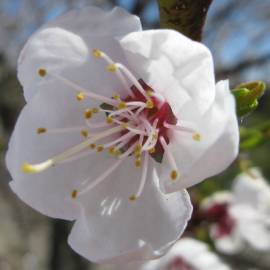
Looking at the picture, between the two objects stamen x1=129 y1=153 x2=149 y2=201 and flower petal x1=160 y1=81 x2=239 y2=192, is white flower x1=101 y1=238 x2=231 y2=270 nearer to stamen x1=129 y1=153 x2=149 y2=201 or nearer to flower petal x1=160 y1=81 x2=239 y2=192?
stamen x1=129 y1=153 x2=149 y2=201

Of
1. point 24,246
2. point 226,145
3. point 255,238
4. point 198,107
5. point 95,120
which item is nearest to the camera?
point 226,145

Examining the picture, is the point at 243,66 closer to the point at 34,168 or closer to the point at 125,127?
the point at 125,127

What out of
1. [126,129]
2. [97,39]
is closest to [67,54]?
[97,39]

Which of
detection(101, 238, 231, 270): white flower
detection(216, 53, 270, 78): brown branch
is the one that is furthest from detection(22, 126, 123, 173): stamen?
detection(216, 53, 270, 78): brown branch

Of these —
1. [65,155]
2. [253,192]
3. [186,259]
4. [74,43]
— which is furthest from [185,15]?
[253,192]

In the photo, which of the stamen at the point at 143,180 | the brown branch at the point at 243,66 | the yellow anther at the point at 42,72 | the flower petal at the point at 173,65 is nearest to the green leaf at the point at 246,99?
the flower petal at the point at 173,65

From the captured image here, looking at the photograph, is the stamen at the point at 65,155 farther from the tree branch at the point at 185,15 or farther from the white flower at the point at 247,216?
the white flower at the point at 247,216

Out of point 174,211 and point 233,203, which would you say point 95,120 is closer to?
point 174,211
